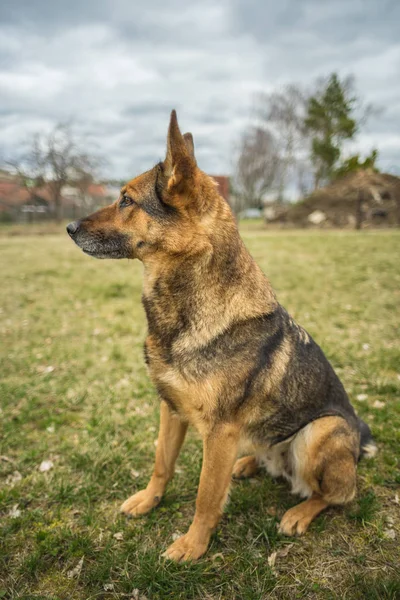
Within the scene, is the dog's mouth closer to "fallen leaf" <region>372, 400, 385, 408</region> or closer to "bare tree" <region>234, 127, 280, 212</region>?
"fallen leaf" <region>372, 400, 385, 408</region>

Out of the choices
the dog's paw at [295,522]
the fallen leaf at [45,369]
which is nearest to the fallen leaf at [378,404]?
the dog's paw at [295,522]

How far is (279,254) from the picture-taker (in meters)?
13.1

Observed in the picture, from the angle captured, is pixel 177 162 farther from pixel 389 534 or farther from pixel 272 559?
pixel 389 534

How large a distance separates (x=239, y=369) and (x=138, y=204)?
1389 mm

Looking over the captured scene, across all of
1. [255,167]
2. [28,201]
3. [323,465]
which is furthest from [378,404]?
[255,167]

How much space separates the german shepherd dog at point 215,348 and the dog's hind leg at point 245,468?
60 cm

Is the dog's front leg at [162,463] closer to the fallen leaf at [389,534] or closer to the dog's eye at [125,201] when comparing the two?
the dog's eye at [125,201]

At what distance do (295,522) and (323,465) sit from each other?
546 mm

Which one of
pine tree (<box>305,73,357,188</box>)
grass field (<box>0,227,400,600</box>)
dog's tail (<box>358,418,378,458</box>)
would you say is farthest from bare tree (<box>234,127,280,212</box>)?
dog's tail (<box>358,418,378,458</box>)

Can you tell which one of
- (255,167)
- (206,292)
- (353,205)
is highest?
(255,167)

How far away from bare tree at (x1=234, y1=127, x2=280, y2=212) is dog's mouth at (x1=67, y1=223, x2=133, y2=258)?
3927 centimetres

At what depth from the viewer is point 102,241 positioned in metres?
2.74

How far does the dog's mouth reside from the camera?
2.73 meters

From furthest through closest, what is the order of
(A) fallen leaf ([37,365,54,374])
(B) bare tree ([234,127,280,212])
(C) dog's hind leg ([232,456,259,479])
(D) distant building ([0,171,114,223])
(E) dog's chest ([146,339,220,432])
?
(B) bare tree ([234,127,280,212]) → (D) distant building ([0,171,114,223]) → (A) fallen leaf ([37,365,54,374]) → (C) dog's hind leg ([232,456,259,479]) → (E) dog's chest ([146,339,220,432])
